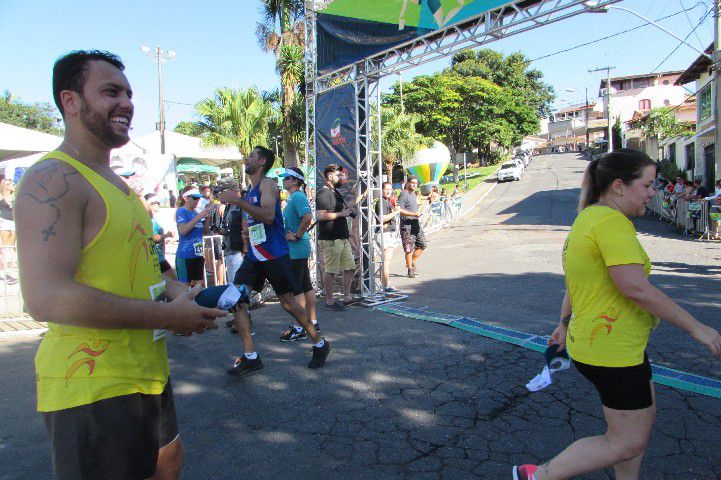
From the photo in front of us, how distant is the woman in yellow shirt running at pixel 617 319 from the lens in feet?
6.74

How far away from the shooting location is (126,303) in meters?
1.52

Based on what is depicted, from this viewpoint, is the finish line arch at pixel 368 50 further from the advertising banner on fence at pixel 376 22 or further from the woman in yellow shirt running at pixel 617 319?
the woman in yellow shirt running at pixel 617 319

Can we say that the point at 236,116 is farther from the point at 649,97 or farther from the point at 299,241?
the point at 649,97

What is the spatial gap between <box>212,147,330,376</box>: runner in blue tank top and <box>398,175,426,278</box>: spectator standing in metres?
4.48

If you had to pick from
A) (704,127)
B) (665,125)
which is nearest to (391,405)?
(704,127)

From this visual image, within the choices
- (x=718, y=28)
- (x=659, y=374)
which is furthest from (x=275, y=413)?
(x=718, y=28)

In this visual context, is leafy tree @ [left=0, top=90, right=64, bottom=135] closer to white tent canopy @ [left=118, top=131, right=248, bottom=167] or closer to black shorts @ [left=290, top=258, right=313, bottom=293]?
white tent canopy @ [left=118, top=131, right=248, bottom=167]

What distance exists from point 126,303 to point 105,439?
1.41ft

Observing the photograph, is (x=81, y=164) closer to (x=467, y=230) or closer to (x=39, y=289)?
(x=39, y=289)

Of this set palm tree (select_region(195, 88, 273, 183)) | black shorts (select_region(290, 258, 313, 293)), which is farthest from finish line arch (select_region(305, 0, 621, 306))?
palm tree (select_region(195, 88, 273, 183))

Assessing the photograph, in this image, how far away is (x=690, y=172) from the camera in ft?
80.8

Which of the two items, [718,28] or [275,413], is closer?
[275,413]

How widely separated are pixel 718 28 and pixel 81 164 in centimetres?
1897

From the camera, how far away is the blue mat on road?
3799 millimetres
